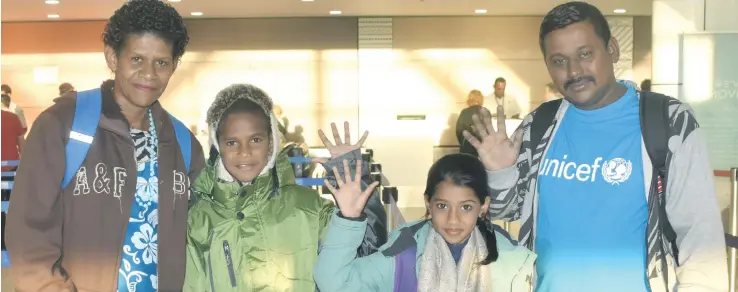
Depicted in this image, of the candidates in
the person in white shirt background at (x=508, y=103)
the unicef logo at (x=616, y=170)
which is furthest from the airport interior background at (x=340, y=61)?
the unicef logo at (x=616, y=170)

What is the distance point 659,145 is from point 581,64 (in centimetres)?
34

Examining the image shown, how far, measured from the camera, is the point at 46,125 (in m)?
2.28

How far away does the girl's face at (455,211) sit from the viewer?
2.54 metres

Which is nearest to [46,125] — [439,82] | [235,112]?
[235,112]

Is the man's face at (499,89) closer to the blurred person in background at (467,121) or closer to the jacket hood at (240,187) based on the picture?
the blurred person in background at (467,121)

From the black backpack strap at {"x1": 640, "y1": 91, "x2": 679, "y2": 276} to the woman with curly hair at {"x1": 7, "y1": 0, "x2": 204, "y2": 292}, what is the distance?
4.79 ft

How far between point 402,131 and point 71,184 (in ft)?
37.9

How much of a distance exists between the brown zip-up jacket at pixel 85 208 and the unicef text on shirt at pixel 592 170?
1189mm

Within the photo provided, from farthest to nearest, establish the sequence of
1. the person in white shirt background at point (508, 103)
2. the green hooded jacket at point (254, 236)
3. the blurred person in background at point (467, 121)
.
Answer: the person in white shirt background at point (508, 103), the blurred person in background at point (467, 121), the green hooded jacket at point (254, 236)

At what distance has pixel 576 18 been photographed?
7.98 feet

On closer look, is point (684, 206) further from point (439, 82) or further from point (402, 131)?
point (439, 82)

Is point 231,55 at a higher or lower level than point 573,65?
higher

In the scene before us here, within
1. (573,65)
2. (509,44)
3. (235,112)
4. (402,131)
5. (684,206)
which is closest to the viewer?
(684,206)

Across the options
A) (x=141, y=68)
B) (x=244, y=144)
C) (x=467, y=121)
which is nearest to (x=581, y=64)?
(x=244, y=144)
